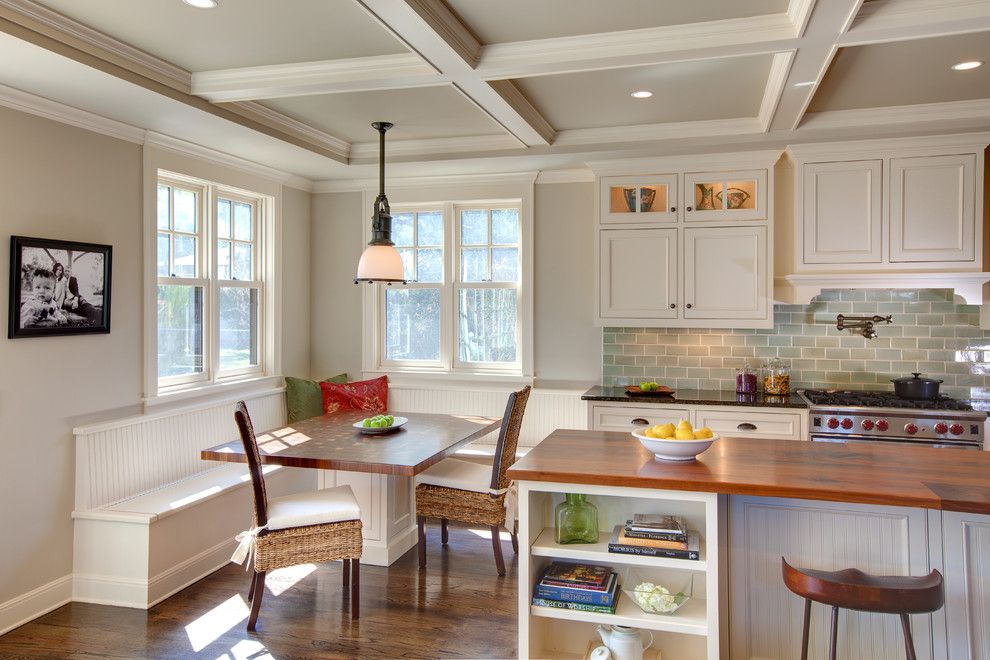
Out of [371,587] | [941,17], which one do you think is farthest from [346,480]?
[941,17]

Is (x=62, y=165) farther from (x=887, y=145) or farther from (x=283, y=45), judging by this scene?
(x=887, y=145)

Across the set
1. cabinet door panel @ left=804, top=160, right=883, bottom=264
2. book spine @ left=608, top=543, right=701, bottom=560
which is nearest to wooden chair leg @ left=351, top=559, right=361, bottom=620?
book spine @ left=608, top=543, right=701, bottom=560

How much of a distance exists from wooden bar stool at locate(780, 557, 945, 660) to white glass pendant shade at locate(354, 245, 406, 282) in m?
2.46

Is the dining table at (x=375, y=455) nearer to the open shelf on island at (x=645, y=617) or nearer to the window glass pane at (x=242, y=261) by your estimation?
the open shelf on island at (x=645, y=617)

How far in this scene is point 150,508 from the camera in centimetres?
369

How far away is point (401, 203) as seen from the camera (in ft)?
18.1

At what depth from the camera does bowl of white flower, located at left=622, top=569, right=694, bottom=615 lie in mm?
2363

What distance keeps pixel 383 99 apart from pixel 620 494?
2495 millimetres

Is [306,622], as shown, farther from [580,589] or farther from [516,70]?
[516,70]

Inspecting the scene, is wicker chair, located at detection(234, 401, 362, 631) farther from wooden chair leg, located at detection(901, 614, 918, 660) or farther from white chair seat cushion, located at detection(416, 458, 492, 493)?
wooden chair leg, located at detection(901, 614, 918, 660)

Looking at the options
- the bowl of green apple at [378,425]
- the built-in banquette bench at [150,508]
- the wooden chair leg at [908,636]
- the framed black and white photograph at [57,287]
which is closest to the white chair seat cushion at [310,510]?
the bowl of green apple at [378,425]

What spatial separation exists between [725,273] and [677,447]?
2.33 metres

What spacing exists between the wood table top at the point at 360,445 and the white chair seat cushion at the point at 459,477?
0.21 metres

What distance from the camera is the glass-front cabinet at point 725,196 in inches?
→ 178
